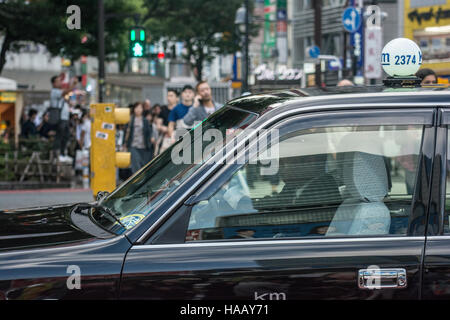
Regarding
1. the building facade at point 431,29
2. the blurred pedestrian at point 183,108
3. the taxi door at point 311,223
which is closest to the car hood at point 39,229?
the taxi door at point 311,223

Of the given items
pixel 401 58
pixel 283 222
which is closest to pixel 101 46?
pixel 401 58

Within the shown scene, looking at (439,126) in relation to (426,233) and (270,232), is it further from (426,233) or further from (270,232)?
(270,232)

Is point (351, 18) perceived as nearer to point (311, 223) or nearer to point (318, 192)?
point (318, 192)

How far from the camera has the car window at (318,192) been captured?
3029 millimetres

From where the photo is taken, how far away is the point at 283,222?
305 cm

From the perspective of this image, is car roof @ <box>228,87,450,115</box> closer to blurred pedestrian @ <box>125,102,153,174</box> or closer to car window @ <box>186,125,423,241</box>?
car window @ <box>186,125,423,241</box>

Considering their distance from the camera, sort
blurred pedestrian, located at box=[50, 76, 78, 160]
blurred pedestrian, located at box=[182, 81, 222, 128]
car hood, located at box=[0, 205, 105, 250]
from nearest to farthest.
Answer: car hood, located at box=[0, 205, 105, 250] → blurred pedestrian, located at box=[182, 81, 222, 128] → blurred pedestrian, located at box=[50, 76, 78, 160]

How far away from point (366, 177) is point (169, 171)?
0.85m

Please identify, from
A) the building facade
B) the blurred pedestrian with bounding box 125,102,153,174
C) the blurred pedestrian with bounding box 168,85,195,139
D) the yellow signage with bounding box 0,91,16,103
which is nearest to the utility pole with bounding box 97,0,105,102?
A: the blurred pedestrian with bounding box 125,102,153,174

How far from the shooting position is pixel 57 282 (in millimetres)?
2828

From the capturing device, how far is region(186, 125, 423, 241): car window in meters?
3.03
